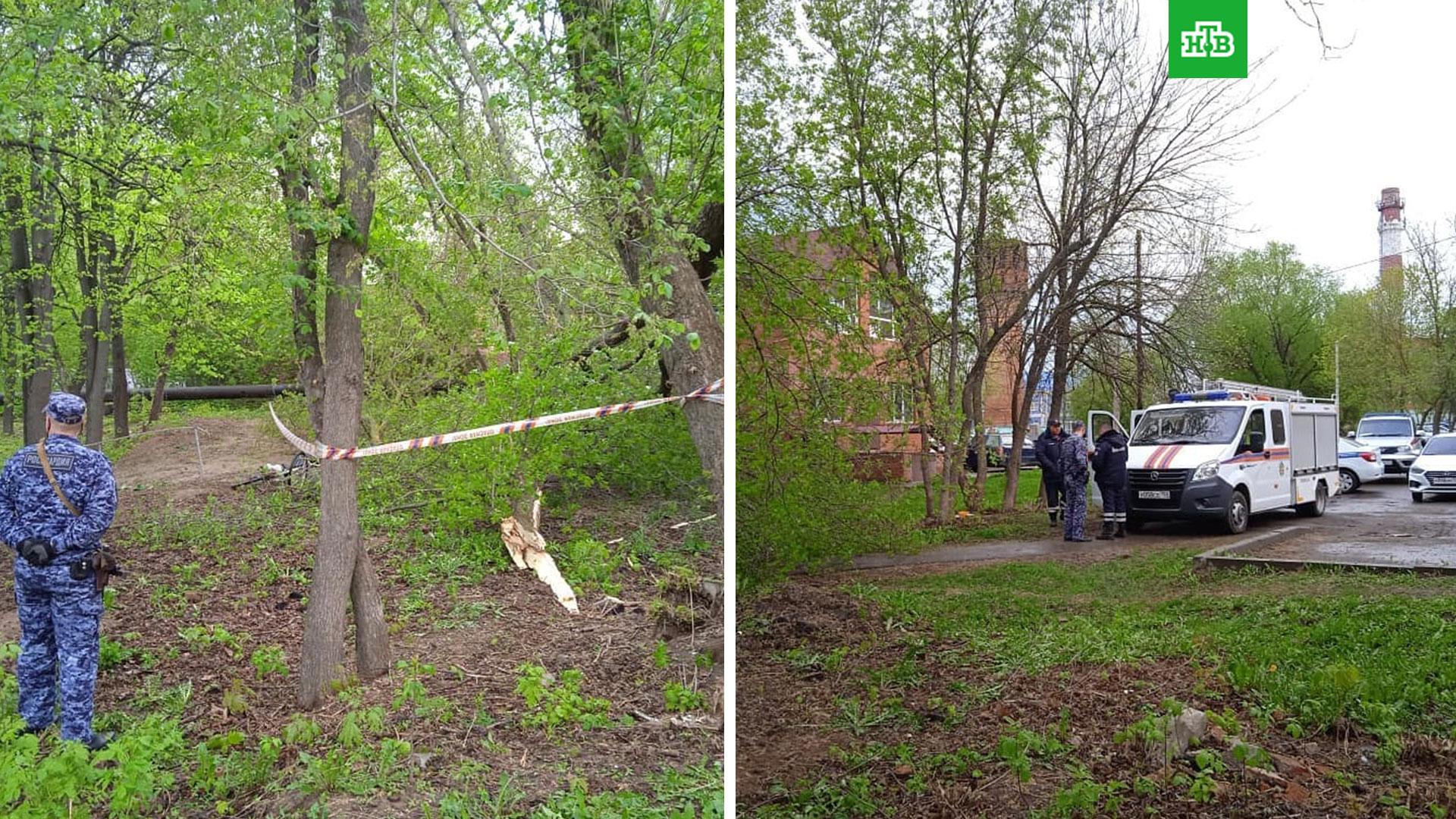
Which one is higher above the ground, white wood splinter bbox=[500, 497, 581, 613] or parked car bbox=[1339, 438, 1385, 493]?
parked car bbox=[1339, 438, 1385, 493]

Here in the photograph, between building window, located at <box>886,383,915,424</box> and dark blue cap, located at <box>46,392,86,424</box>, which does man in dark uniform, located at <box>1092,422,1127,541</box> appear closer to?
building window, located at <box>886,383,915,424</box>

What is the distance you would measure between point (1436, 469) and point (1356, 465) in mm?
100

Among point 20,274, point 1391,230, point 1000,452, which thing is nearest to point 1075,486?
point 1000,452

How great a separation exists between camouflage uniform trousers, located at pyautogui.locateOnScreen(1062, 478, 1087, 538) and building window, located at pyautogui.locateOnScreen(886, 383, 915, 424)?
292 mm

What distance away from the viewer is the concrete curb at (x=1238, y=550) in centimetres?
144

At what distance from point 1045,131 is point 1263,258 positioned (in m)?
0.43

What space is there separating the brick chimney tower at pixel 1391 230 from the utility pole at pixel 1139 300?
1.24 ft

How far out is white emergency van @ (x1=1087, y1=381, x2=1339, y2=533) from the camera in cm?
147

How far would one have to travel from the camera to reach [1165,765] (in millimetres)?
1354

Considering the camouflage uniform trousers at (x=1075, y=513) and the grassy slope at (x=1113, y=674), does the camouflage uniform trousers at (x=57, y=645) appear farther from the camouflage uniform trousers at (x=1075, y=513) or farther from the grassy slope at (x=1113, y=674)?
the camouflage uniform trousers at (x=1075, y=513)

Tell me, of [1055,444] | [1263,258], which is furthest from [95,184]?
[1263,258]

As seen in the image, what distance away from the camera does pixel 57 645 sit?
2.83 m

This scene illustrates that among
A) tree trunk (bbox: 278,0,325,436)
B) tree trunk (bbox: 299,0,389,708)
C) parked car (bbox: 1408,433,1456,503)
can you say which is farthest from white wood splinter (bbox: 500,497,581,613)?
parked car (bbox: 1408,433,1456,503)

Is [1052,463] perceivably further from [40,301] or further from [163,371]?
[40,301]
